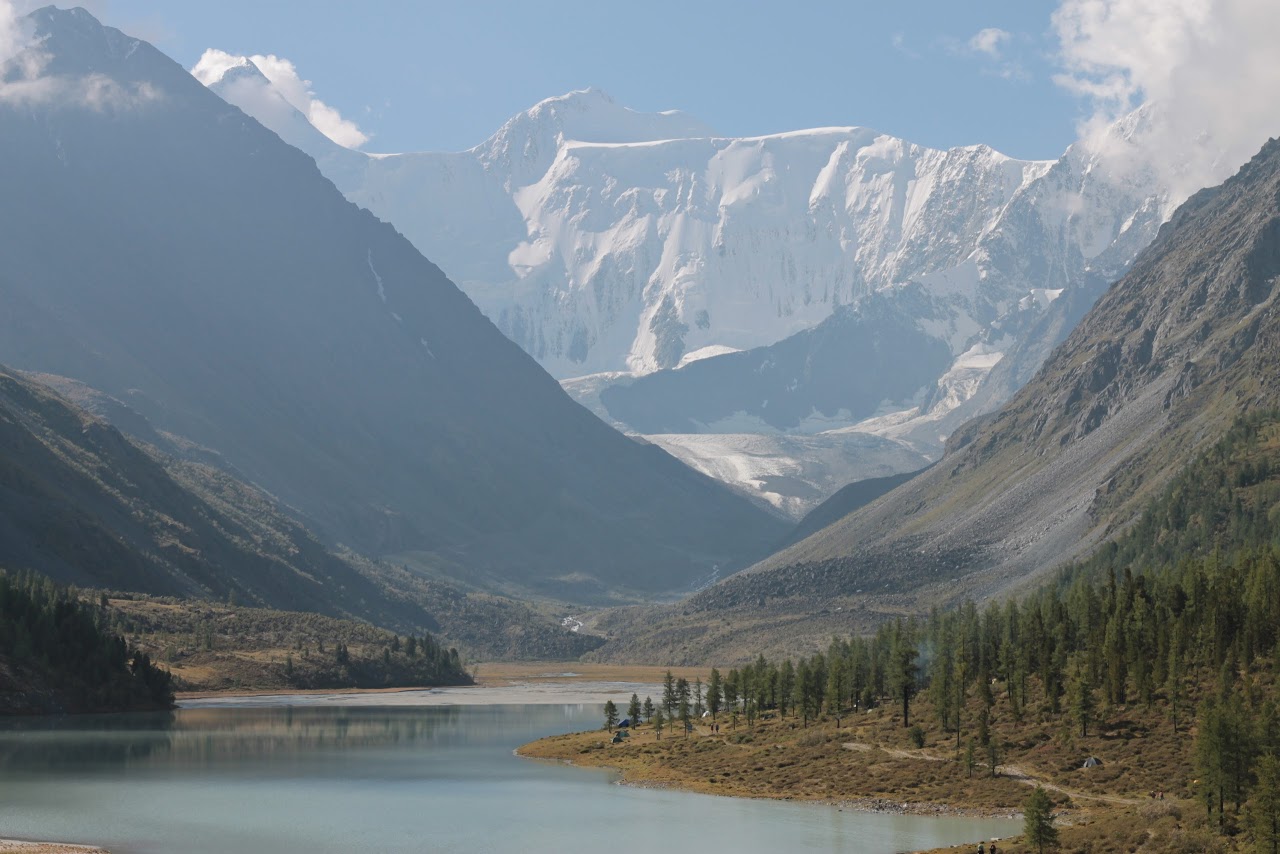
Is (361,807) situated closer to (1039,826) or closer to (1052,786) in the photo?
(1052,786)

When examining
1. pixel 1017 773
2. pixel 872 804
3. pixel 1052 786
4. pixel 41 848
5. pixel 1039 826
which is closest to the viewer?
pixel 1039 826

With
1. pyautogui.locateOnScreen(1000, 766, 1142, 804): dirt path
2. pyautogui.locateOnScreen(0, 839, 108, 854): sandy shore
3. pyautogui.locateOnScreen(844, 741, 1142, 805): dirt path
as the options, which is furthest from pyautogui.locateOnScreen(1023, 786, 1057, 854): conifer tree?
pyautogui.locateOnScreen(0, 839, 108, 854): sandy shore

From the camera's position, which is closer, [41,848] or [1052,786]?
[41,848]

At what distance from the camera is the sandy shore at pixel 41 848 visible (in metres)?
93.8

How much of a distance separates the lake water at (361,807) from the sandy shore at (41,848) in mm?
2410

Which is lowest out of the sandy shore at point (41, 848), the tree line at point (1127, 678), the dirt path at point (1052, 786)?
the sandy shore at point (41, 848)

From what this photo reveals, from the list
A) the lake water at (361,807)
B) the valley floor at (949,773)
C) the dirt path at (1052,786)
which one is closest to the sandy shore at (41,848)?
the lake water at (361,807)

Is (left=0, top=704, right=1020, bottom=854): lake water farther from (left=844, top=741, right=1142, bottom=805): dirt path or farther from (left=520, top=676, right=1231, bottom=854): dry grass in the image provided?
(left=844, top=741, right=1142, bottom=805): dirt path

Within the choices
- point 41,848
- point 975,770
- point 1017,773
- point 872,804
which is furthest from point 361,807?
A: point 1017,773

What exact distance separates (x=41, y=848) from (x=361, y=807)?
30.5 meters

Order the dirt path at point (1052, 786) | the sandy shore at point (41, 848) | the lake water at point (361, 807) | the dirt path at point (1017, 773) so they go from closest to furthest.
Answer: the sandy shore at point (41, 848) < the lake water at point (361, 807) < the dirt path at point (1052, 786) < the dirt path at point (1017, 773)

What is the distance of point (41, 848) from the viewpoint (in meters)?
95.6

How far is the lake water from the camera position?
344 feet

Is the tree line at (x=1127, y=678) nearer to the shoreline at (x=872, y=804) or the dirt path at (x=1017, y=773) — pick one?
the dirt path at (x=1017, y=773)
